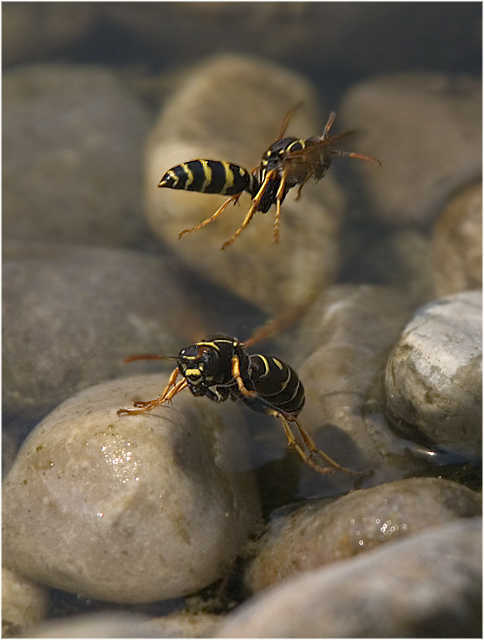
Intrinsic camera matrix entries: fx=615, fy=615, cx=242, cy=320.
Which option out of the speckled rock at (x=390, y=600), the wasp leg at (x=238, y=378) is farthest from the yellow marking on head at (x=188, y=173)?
the speckled rock at (x=390, y=600)

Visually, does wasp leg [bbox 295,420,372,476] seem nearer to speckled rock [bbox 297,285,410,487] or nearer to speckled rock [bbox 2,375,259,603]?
speckled rock [bbox 297,285,410,487]

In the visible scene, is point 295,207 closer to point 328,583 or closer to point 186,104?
point 186,104

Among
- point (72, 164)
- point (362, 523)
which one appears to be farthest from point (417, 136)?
point (362, 523)

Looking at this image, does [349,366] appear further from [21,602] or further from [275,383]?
[21,602]

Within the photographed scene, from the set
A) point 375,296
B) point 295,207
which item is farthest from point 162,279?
point 375,296

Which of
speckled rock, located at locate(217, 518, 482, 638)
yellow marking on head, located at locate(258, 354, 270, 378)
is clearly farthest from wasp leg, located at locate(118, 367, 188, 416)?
speckled rock, located at locate(217, 518, 482, 638)

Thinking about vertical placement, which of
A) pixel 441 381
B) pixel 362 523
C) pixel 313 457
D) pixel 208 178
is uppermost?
pixel 208 178

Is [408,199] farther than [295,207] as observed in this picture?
Yes

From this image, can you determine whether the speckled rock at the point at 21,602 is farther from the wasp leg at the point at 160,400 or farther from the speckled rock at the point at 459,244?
the speckled rock at the point at 459,244
